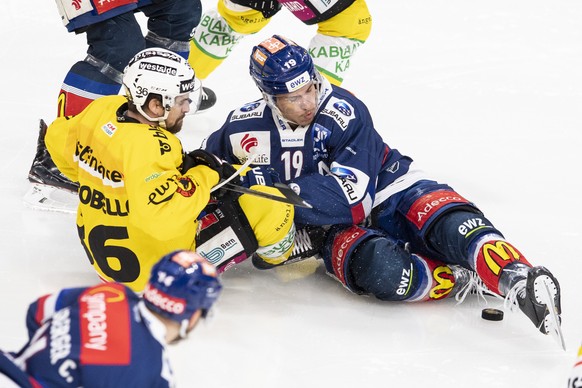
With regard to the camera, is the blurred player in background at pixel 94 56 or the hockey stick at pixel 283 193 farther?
the blurred player in background at pixel 94 56

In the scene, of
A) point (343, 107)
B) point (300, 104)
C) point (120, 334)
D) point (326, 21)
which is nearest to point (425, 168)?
point (326, 21)

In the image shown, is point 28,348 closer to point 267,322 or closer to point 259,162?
point 267,322

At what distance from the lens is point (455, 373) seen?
3336mm

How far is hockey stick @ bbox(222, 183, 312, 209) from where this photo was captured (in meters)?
3.60

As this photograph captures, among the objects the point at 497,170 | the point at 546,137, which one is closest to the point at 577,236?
the point at 497,170

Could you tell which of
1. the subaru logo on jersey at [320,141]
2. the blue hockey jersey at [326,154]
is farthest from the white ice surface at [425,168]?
the subaru logo on jersey at [320,141]

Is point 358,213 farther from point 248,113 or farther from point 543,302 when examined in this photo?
point 543,302

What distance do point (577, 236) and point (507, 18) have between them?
8.94 feet

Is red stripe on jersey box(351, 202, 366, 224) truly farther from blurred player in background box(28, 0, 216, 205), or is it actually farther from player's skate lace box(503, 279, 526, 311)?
→ blurred player in background box(28, 0, 216, 205)

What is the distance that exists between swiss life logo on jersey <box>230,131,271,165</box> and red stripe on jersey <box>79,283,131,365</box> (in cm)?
156

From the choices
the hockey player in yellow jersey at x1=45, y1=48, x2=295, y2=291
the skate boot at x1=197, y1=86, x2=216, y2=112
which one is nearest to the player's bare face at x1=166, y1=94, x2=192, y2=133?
the hockey player in yellow jersey at x1=45, y1=48, x2=295, y2=291

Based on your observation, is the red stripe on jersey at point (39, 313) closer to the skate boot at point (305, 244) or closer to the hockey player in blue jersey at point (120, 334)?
the hockey player in blue jersey at point (120, 334)

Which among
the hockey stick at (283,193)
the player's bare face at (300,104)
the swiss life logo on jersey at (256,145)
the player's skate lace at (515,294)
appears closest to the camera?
the player's skate lace at (515,294)

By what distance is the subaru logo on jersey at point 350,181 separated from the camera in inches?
150
